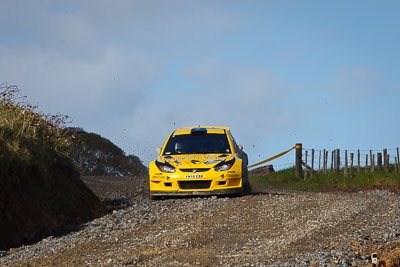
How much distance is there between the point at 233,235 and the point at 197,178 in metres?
4.21

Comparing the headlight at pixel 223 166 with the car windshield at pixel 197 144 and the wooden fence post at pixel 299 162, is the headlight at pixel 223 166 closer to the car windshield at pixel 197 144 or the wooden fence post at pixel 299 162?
the car windshield at pixel 197 144

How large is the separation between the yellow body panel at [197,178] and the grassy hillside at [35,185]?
200cm

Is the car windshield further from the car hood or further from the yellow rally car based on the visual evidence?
the car hood

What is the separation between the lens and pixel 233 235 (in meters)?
9.52

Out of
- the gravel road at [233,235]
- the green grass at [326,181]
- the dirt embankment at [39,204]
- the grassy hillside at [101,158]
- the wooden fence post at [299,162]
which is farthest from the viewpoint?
the wooden fence post at [299,162]

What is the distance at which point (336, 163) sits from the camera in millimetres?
29078

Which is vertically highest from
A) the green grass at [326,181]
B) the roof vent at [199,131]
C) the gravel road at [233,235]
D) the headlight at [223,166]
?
the roof vent at [199,131]

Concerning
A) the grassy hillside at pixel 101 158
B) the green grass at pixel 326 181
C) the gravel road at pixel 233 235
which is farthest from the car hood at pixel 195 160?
the grassy hillside at pixel 101 158

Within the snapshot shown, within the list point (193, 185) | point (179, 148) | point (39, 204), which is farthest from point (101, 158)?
point (39, 204)

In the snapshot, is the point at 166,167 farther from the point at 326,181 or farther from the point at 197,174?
the point at 326,181

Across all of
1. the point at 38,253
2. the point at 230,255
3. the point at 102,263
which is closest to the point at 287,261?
the point at 230,255

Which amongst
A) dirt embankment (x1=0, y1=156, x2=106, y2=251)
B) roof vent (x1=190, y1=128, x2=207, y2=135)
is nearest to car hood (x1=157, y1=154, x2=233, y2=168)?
roof vent (x1=190, y1=128, x2=207, y2=135)

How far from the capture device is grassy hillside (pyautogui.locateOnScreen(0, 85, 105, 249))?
1137 centimetres

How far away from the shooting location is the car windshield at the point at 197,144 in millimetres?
14781
